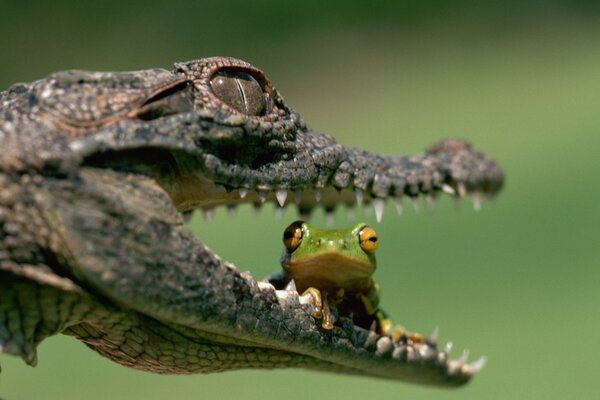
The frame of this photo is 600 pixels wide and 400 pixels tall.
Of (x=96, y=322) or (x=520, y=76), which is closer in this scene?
(x=96, y=322)

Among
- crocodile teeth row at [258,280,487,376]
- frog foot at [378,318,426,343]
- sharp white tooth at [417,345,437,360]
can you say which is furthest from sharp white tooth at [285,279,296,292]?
sharp white tooth at [417,345,437,360]

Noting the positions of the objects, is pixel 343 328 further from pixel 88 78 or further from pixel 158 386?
pixel 158 386

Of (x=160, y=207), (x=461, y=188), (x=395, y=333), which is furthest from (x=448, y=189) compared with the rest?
(x=160, y=207)

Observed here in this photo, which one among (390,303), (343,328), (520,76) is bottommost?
(343,328)

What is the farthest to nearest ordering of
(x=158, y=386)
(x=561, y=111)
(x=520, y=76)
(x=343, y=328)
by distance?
(x=520, y=76) < (x=561, y=111) < (x=158, y=386) < (x=343, y=328)

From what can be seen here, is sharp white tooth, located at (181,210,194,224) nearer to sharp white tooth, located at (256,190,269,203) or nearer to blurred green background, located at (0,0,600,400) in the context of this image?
sharp white tooth, located at (256,190,269,203)

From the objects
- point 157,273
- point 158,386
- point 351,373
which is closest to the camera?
point 157,273

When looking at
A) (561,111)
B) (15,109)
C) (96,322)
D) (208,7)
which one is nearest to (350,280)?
(96,322)
